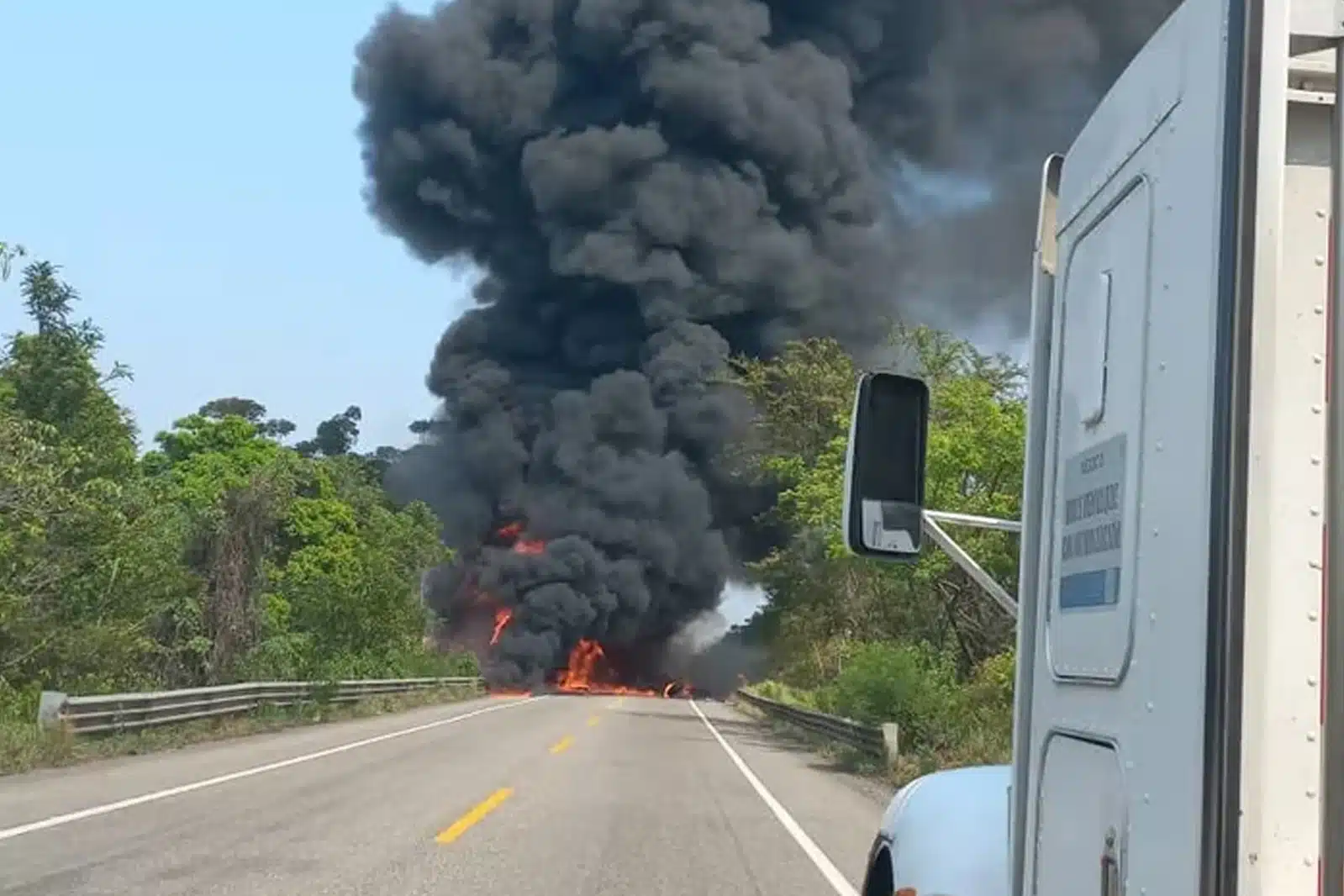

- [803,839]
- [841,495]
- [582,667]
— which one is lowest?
[803,839]

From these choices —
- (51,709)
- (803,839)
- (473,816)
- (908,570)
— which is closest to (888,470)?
(803,839)

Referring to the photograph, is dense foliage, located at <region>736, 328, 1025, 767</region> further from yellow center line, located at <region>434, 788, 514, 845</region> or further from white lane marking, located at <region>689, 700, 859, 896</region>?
yellow center line, located at <region>434, 788, 514, 845</region>

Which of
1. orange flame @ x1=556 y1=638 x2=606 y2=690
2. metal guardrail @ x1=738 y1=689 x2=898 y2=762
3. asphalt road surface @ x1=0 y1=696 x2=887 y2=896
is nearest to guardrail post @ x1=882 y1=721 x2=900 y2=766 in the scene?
metal guardrail @ x1=738 y1=689 x2=898 y2=762

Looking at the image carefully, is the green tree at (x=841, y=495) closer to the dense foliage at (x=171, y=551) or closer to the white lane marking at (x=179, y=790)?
the white lane marking at (x=179, y=790)

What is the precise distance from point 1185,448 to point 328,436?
8308 centimetres

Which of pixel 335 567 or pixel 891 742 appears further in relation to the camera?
pixel 335 567

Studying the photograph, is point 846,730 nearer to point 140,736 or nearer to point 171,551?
point 140,736

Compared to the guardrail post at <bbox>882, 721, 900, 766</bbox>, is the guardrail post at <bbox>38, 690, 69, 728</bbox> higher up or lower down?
lower down

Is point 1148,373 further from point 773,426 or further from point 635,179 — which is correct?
point 635,179

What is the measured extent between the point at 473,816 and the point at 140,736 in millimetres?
8124

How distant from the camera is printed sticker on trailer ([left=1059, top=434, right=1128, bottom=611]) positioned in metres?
2.55

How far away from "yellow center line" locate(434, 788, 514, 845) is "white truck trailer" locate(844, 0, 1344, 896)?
8676mm

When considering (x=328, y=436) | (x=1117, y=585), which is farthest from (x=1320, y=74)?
(x=328, y=436)

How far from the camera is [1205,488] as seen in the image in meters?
2.11
